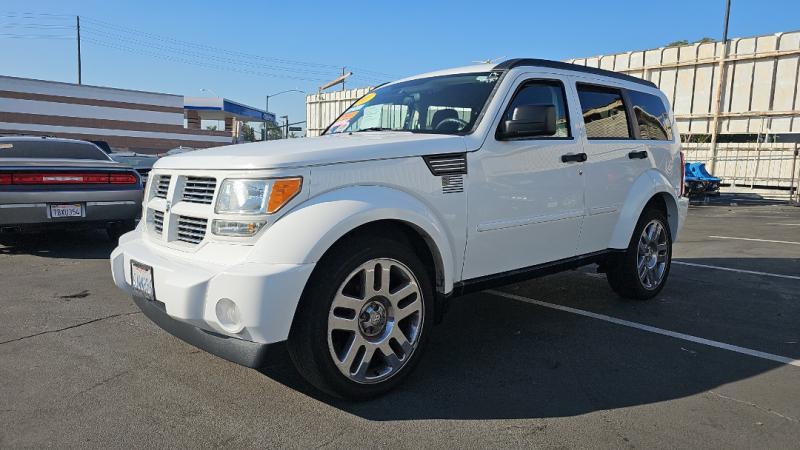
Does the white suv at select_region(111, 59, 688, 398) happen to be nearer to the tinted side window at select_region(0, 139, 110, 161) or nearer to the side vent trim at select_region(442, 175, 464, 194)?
the side vent trim at select_region(442, 175, 464, 194)

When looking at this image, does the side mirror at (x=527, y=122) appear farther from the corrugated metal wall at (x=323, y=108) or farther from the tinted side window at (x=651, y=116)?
the corrugated metal wall at (x=323, y=108)

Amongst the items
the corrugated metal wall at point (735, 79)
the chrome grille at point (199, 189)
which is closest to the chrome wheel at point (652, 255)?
the chrome grille at point (199, 189)

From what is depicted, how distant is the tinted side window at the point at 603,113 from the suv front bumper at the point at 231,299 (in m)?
2.80

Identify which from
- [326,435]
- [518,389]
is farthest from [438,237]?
[326,435]

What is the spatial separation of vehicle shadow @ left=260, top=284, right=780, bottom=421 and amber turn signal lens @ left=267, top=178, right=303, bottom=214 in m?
0.72

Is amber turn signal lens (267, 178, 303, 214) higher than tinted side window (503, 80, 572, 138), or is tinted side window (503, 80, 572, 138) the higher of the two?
tinted side window (503, 80, 572, 138)

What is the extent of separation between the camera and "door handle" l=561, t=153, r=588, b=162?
411 cm

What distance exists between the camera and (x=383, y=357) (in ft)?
10.3

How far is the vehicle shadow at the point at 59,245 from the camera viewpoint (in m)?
7.21

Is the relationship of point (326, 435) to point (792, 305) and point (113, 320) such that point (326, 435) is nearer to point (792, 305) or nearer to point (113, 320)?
point (113, 320)

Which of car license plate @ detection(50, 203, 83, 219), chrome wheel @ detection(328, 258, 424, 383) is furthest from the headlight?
car license plate @ detection(50, 203, 83, 219)

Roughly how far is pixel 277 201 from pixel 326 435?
113 cm

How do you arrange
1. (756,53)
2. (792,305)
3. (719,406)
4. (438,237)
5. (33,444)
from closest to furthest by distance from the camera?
(33,444)
(719,406)
(438,237)
(792,305)
(756,53)

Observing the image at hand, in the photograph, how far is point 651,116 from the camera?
210 inches
